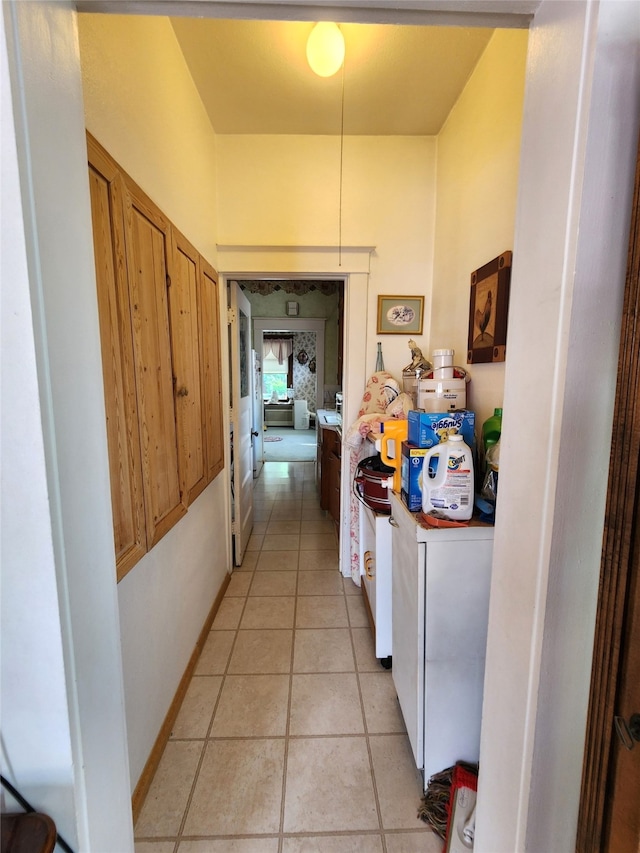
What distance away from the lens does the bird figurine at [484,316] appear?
4.58 feet

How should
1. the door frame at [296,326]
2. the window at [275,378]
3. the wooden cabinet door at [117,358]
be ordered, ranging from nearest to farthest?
the wooden cabinet door at [117,358] → the door frame at [296,326] → the window at [275,378]

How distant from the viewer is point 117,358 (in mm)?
992

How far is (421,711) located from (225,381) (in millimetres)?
1887

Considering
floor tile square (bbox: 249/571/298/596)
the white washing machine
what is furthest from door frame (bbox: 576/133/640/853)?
the white washing machine

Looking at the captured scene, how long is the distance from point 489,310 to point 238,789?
192 cm

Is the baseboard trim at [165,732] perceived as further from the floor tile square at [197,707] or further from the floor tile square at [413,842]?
the floor tile square at [413,842]

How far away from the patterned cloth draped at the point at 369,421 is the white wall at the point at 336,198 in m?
0.54

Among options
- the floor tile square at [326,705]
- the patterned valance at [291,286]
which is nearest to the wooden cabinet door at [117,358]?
the floor tile square at [326,705]

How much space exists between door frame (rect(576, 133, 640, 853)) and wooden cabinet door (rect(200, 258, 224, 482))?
5.50 ft

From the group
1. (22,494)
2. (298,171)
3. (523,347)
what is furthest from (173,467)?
(298,171)

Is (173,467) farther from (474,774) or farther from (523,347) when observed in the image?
(474,774)

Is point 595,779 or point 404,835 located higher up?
point 595,779

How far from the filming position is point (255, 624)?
195cm

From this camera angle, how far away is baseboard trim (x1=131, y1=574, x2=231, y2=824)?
1.12m
